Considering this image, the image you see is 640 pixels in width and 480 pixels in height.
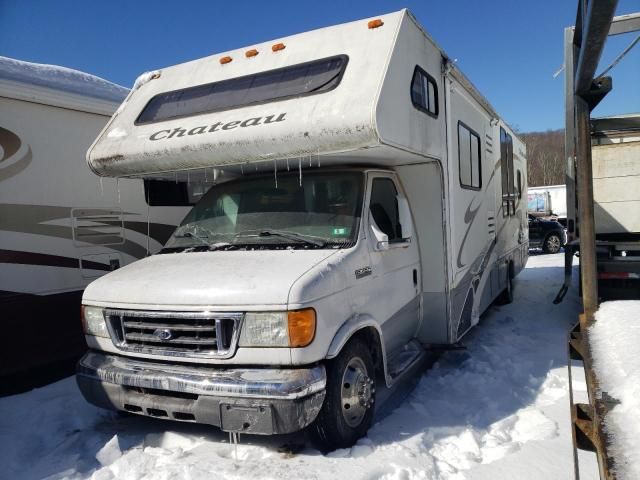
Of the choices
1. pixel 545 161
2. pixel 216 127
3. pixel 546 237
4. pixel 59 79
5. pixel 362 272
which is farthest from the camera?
pixel 545 161

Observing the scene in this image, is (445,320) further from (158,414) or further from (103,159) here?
(103,159)

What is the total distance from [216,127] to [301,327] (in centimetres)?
183

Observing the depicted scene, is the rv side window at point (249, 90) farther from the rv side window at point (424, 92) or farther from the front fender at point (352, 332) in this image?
the front fender at point (352, 332)

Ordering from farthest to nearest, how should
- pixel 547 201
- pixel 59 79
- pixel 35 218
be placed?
pixel 547 201 → pixel 59 79 → pixel 35 218

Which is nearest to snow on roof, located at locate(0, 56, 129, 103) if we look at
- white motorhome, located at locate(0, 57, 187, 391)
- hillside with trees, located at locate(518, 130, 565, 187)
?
white motorhome, located at locate(0, 57, 187, 391)

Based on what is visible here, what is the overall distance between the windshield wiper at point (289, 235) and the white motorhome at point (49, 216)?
85.7 inches

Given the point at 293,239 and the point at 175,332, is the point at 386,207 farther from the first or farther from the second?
the point at 175,332

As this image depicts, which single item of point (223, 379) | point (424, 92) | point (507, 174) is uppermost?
point (424, 92)

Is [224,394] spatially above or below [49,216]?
below

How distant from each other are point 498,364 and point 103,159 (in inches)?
168

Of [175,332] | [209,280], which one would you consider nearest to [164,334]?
[175,332]

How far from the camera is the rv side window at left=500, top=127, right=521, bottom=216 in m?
7.98

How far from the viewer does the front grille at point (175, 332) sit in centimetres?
327

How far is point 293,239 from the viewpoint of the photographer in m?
3.88
